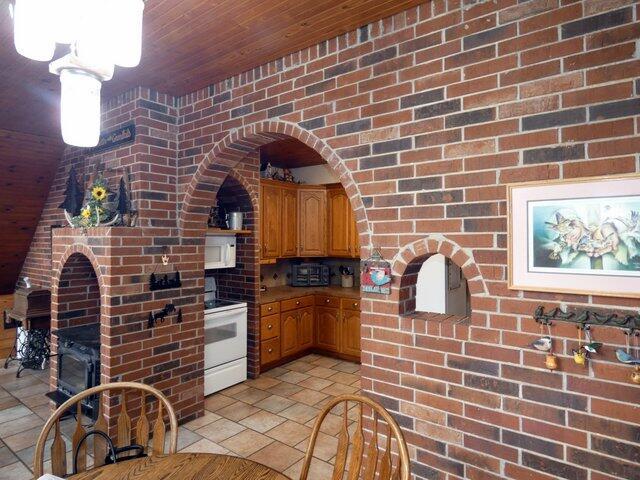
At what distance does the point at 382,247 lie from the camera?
1925mm

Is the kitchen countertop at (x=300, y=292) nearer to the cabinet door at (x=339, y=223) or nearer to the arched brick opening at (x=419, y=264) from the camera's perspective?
the cabinet door at (x=339, y=223)

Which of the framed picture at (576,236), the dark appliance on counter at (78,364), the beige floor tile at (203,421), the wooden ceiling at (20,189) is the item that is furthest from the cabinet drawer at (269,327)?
the framed picture at (576,236)

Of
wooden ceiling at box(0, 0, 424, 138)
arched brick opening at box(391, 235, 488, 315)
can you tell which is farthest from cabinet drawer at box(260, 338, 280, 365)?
wooden ceiling at box(0, 0, 424, 138)

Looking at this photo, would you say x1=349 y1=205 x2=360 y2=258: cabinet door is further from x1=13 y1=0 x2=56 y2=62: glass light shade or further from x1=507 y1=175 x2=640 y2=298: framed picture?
x1=13 y1=0 x2=56 y2=62: glass light shade

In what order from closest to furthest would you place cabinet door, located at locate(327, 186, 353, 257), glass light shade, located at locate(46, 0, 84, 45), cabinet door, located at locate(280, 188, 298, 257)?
glass light shade, located at locate(46, 0, 84, 45) < cabinet door, located at locate(280, 188, 298, 257) < cabinet door, located at locate(327, 186, 353, 257)

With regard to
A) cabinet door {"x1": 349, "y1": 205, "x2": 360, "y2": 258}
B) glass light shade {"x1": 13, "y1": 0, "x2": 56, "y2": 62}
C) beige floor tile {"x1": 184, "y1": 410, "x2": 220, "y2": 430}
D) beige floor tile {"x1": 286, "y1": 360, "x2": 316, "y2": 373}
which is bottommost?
beige floor tile {"x1": 184, "y1": 410, "x2": 220, "y2": 430}

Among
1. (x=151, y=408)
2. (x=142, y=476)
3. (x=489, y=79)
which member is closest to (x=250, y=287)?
(x=151, y=408)

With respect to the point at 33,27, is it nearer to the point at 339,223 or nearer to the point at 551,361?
the point at 551,361

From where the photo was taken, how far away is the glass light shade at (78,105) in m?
1.10

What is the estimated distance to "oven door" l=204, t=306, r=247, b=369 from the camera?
3.47 metres

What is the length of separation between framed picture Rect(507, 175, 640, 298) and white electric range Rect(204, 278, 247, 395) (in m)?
2.69

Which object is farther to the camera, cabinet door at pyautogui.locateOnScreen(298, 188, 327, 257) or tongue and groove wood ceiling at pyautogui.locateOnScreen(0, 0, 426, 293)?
cabinet door at pyautogui.locateOnScreen(298, 188, 327, 257)

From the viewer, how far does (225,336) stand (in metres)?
3.65

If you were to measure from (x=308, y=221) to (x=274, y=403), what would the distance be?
2.31 meters
